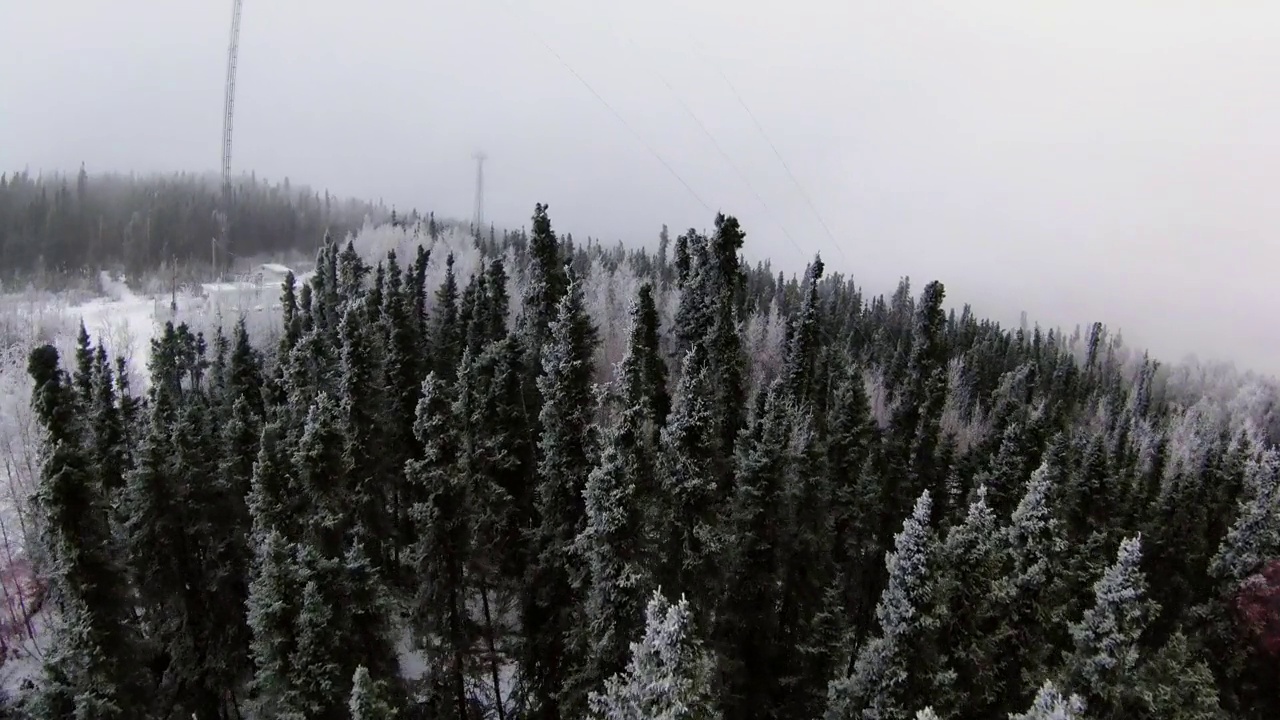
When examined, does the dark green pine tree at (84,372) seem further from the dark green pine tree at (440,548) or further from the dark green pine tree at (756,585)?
the dark green pine tree at (756,585)

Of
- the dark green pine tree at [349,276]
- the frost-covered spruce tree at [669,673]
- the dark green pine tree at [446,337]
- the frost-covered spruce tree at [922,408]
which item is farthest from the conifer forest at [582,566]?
the dark green pine tree at [349,276]

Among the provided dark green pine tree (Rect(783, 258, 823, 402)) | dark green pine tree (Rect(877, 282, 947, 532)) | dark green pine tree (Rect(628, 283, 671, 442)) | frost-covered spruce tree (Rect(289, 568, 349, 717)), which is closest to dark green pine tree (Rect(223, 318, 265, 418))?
dark green pine tree (Rect(628, 283, 671, 442))

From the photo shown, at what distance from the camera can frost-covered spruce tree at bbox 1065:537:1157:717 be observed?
22547 mm

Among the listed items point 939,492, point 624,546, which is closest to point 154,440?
point 624,546

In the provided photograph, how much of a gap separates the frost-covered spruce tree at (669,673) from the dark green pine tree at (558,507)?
1013cm

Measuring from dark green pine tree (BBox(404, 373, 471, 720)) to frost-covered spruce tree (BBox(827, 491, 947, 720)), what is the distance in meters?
16.5

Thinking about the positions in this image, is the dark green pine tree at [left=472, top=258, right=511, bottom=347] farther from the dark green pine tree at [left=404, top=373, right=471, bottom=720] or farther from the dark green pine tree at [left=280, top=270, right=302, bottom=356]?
the dark green pine tree at [left=404, top=373, right=471, bottom=720]

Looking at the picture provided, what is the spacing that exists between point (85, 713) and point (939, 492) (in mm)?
48466

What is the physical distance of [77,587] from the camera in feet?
77.2

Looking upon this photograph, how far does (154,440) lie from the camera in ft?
98.5

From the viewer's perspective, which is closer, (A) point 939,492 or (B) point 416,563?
(B) point 416,563

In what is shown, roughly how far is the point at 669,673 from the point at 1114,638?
53.8ft

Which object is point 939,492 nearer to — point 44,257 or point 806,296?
point 806,296

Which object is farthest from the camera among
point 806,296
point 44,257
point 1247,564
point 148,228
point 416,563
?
point 148,228
